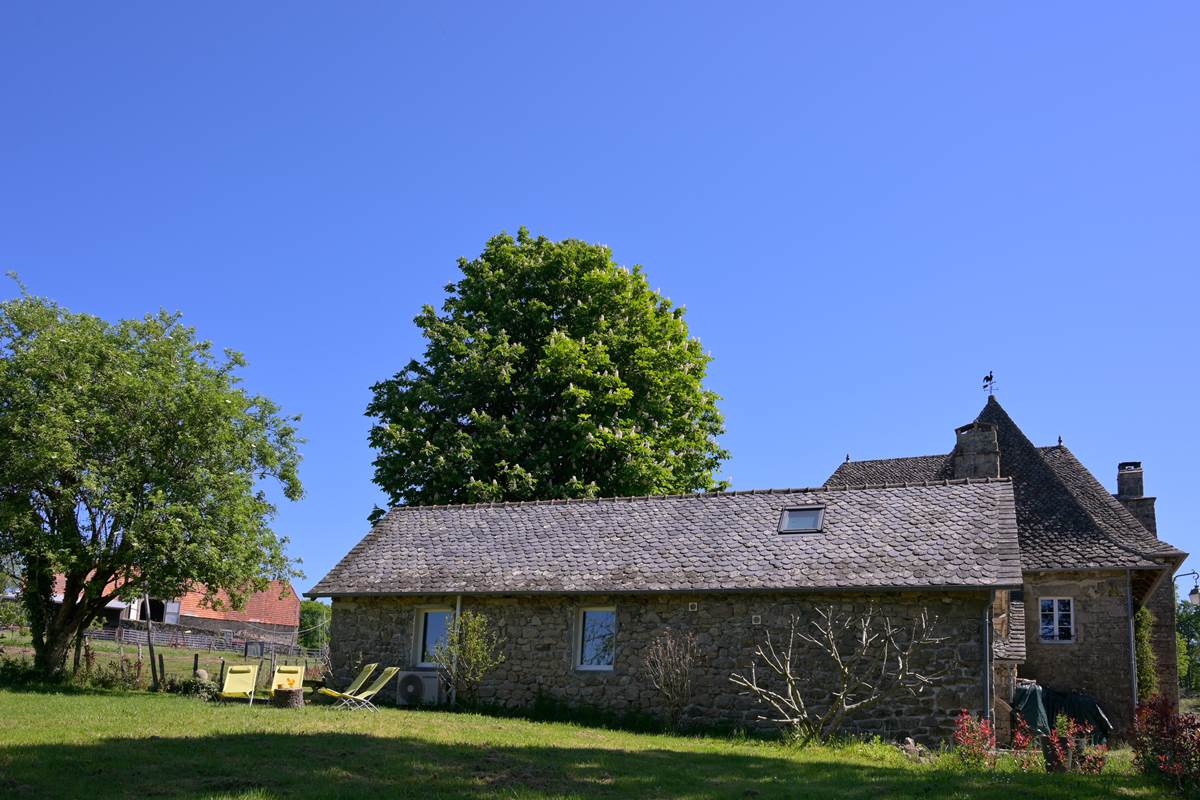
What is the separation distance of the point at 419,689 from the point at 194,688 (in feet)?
18.3

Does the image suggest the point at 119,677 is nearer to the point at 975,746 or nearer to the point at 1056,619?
the point at 975,746

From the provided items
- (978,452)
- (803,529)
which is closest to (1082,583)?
(978,452)

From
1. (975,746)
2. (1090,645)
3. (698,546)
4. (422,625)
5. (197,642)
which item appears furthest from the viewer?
(197,642)

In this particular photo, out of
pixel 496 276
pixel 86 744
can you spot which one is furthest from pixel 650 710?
pixel 496 276

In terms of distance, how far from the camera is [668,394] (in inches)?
1199

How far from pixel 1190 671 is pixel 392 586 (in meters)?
46.4

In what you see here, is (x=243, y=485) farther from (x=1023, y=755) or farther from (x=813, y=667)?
(x=1023, y=755)

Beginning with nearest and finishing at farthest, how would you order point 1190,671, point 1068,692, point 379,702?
1. point 379,702
2. point 1068,692
3. point 1190,671

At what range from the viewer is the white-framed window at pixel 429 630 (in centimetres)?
1944

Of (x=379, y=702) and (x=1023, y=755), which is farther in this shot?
(x=379, y=702)

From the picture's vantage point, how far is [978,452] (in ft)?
82.0

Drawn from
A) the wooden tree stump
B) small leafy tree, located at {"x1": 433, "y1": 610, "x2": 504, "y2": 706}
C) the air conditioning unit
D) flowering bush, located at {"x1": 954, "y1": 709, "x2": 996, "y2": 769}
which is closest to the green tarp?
flowering bush, located at {"x1": 954, "y1": 709, "x2": 996, "y2": 769}

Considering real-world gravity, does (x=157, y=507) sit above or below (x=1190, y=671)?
above

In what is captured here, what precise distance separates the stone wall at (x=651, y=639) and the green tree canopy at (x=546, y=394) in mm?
7466
